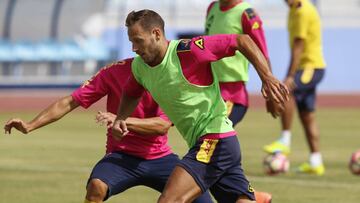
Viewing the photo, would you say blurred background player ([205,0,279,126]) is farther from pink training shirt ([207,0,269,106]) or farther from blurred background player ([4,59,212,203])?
blurred background player ([4,59,212,203])

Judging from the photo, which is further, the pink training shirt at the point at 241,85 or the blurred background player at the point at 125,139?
the pink training shirt at the point at 241,85

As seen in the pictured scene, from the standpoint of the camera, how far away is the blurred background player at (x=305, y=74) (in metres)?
16.9

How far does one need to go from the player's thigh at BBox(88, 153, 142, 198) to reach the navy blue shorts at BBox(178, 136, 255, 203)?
843mm

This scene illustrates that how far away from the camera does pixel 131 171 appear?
10367mm

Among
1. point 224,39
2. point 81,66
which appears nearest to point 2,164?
point 224,39

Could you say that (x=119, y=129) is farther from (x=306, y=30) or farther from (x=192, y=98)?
(x=306, y=30)

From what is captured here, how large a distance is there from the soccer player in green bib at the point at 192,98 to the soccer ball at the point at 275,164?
6567 millimetres

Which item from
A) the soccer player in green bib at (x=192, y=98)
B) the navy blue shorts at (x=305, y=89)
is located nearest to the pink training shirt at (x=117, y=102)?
the soccer player in green bib at (x=192, y=98)

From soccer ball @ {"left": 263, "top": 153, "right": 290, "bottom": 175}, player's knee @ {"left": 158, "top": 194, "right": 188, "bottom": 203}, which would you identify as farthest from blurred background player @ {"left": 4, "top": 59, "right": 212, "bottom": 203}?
soccer ball @ {"left": 263, "top": 153, "right": 290, "bottom": 175}

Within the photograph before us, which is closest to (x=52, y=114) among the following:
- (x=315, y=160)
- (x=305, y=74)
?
(x=315, y=160)

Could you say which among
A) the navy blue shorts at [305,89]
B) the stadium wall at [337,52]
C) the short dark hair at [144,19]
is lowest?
the stadium wall at [337,52]

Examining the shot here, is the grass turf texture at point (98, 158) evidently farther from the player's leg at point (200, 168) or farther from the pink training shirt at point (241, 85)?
the player's leg at point (200, 168)

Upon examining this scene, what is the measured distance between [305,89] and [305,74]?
8.8 inches

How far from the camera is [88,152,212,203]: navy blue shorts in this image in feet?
33.6
